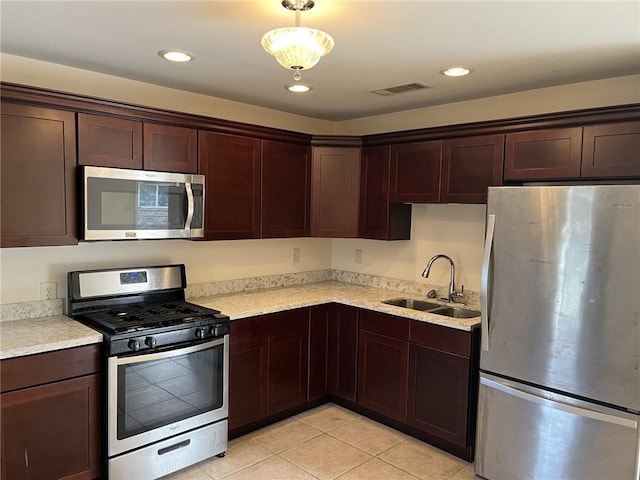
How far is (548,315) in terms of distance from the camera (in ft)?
8.07

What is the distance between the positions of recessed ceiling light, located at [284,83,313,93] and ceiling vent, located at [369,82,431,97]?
47 centimetres

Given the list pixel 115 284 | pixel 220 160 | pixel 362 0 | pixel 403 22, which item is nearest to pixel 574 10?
pixel 403 22

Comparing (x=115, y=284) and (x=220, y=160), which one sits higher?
(x=220, y=160)

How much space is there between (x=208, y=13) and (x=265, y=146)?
1.51 m

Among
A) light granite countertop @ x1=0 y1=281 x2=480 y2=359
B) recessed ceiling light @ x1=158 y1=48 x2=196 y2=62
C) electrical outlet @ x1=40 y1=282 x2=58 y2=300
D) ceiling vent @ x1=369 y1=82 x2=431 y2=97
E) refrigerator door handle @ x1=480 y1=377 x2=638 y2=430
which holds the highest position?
ceiling vent @ x1=369 y1=82 x2=431 y2=97

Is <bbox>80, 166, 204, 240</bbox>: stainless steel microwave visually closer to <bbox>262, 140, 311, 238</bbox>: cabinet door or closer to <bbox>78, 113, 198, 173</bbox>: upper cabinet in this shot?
<bbox>78, 113, 198, 173</bbox>: upper cabinet

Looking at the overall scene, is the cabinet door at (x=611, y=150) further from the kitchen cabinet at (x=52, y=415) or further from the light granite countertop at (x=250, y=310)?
the kitchen cabinet at (x=52, y=415)

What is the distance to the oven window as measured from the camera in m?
2.55

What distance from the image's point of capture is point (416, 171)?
3496mm

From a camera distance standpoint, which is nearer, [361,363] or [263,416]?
[263,416]

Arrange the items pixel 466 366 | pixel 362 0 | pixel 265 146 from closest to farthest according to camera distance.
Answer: pixel 362 0 < pixel 466 366 < pixel 265 146

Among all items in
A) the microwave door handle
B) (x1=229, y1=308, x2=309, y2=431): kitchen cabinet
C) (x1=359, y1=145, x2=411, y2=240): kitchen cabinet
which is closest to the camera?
the microwave door handle

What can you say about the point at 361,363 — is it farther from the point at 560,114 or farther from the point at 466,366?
the point at 560,114

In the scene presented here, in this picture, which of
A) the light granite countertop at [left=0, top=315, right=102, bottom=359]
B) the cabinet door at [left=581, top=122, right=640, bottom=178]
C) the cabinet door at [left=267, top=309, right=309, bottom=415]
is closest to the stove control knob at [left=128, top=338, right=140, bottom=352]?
the light granite countertop at [left=0, top=315, right=102, bottom=359]
